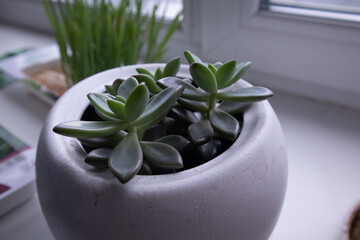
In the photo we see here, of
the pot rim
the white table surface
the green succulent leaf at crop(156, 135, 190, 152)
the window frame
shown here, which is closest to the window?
the window frame

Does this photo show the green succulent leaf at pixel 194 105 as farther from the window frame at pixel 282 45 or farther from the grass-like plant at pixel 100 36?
the window frame at pixel 282 45

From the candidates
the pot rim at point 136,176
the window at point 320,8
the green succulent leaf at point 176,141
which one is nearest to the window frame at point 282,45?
the window at point 320,8

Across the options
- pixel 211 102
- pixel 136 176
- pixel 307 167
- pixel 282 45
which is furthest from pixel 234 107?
pixel 282 45

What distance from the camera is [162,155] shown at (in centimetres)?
30

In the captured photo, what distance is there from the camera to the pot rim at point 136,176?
0.94 ft

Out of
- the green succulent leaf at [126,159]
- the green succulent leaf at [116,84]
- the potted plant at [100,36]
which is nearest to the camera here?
the green succulent leaf at [126,159]

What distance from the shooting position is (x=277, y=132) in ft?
1.10

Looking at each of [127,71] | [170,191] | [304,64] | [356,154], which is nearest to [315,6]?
[304,64]

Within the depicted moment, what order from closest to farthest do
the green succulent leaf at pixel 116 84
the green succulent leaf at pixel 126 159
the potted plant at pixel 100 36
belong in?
the green succulent leaf at pixel 126 159 < the green succulent leaf at pixel 116 84 < the potted plant at pixel 100 36

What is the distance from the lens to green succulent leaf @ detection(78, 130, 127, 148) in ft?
1.04

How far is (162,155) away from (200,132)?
1.8 inches

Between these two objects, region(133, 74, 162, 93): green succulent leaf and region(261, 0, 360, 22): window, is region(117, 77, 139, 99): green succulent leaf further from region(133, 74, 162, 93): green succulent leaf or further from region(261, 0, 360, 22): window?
region(261, 0, 360, 22): window

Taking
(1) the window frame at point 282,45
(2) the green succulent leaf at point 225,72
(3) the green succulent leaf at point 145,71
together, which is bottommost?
(1) the window frame at point 282,45

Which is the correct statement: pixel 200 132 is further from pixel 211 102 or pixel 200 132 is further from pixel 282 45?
pixel 282 45
